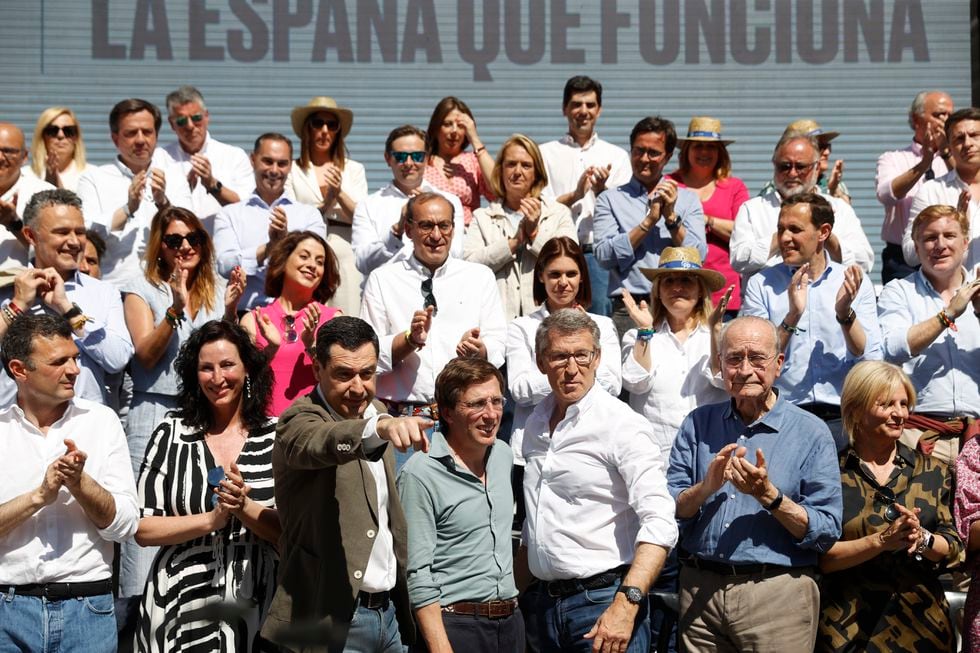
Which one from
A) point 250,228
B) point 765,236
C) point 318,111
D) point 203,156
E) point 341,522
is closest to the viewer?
point 341,522

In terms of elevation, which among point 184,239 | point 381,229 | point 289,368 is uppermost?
point 381,229

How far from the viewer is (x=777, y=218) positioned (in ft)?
24.4

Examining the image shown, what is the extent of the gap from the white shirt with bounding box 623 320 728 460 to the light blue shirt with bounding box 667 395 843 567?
1058mm

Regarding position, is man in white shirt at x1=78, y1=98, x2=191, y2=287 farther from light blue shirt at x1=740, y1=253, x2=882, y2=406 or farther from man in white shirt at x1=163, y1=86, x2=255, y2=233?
light blue shirt at x1=740, y1=253, x2=882, y2=406

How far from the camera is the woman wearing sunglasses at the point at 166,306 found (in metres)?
6.39

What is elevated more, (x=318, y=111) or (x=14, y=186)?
(x=318, y=111)

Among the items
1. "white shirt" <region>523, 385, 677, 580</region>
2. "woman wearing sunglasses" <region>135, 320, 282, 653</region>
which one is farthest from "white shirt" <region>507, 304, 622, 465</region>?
"woman wearing sunglasses" <region>135, 320, 282, 653</region>

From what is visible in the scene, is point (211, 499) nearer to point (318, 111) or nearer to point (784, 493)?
point (784, 493)

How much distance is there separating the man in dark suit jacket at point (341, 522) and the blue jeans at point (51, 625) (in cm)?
80

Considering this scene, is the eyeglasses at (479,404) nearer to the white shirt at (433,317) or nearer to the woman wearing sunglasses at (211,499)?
the woman wearing sunglasses at (211,499)

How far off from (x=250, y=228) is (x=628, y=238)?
81.6 inches

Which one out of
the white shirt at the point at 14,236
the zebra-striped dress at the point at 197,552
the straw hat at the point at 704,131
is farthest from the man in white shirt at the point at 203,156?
the zebra-striped dress at the point at 197,552

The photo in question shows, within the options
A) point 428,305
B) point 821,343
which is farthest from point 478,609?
point 821,343

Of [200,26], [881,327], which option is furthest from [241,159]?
[881,327]
